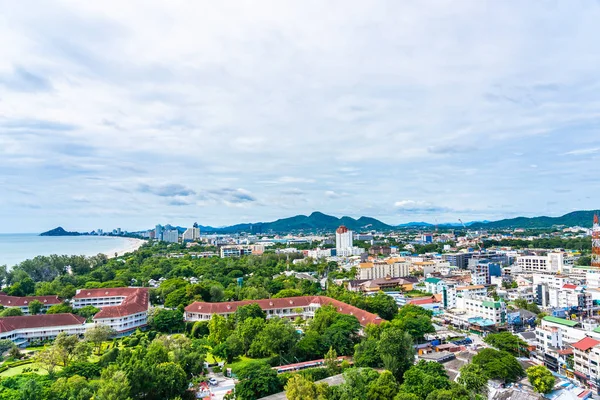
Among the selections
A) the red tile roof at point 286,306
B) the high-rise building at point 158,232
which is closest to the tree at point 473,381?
the red tile roof at point 286,306

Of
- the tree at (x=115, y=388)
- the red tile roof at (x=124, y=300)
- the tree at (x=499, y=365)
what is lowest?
the tree at (x=499, y=365)

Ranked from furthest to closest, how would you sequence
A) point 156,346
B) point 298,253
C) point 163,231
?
point 163,231 → point 298,253 → point 156,346

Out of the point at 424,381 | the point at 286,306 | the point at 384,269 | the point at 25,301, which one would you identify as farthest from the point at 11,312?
the point at 384,269

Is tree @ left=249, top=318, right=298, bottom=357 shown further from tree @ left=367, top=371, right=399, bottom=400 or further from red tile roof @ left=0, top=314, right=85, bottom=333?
red tile roof @ left=0, top=314, right=85, bottom=333

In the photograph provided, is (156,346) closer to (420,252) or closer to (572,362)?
(572,362)

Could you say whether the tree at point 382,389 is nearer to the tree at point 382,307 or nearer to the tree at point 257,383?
the tree at point 257,383

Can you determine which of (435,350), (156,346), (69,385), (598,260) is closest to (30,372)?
(69,385)

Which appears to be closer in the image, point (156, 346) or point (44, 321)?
point (156, 346)
